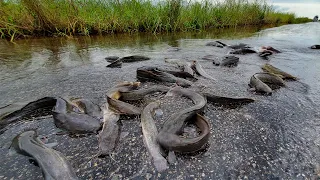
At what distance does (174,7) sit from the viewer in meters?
8.73

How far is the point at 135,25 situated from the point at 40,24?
3.40 metres

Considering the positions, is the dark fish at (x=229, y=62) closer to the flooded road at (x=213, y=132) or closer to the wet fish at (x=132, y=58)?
the flooded road at (x=213, y=132)

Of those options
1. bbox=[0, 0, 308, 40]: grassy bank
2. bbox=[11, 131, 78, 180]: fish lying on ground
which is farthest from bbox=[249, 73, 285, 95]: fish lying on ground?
bbox=[0, 0, 308, 40]: grassy bank

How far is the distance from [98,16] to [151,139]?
23.6ft

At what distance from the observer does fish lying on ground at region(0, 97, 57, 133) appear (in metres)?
1.99

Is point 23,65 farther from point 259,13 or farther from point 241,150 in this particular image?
point 259,13

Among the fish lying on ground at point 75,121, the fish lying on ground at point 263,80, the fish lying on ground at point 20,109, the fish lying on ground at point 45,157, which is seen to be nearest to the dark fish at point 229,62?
the fish lying on ground at point 263,80

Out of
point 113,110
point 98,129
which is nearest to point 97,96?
point 113,110

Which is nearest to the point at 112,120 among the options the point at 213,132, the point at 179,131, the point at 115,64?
the point at 179,131

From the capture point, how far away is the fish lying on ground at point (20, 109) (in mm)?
1992

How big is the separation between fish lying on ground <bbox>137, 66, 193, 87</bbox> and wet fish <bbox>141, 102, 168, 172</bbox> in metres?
0.96

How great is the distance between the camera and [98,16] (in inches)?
307

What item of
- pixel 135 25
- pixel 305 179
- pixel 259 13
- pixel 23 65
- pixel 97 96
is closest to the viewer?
pixel 305 179

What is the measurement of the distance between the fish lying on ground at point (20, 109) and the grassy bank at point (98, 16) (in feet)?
18.3
